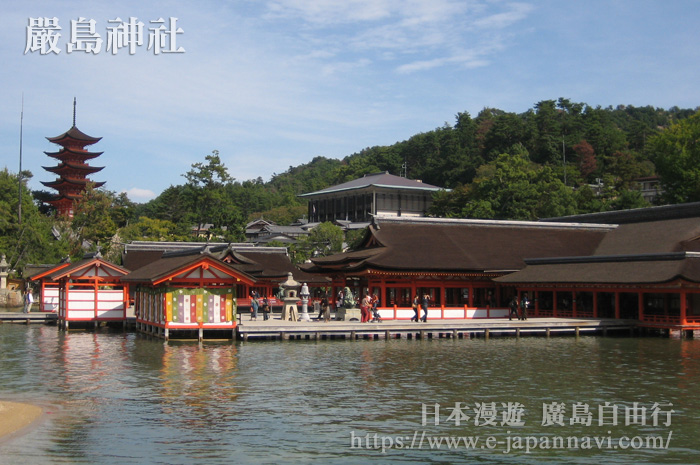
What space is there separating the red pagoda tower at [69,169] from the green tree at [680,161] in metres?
64.4

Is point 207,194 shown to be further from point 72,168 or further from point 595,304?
point 595,304

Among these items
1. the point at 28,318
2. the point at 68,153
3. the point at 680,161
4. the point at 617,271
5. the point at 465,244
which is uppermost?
the point at 68,153

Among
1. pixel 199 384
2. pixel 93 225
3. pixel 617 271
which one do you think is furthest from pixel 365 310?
pixel 93 225

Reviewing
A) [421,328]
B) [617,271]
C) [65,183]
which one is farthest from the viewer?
[65,183]

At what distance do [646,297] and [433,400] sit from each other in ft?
79.2

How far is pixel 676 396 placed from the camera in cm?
2120

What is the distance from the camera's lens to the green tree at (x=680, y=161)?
70.0 meters

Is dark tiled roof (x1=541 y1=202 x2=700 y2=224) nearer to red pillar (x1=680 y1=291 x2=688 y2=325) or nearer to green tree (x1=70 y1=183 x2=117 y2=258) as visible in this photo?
red pillar (x1=680 y1=291 x2=688 y2=325)

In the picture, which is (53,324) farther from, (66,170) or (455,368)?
(66,170)

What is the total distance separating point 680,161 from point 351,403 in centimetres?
6089

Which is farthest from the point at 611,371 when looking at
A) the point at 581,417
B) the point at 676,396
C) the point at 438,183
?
the point at 438,183

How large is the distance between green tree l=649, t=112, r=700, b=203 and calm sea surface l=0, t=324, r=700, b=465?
4197 cm

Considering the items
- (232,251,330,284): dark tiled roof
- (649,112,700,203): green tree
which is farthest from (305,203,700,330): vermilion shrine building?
(649,112,700,203): green tree

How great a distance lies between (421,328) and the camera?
3678 centimetres
